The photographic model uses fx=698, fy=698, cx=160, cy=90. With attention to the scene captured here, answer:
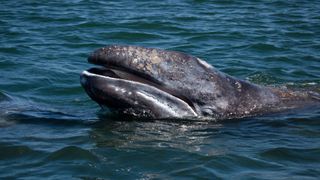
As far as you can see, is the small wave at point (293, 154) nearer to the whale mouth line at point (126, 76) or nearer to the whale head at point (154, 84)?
the whale head at point (154, 84)

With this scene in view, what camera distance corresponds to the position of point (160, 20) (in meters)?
18.2

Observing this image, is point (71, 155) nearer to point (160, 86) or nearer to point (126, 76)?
point (126, 76)

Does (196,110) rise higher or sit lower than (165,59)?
lower

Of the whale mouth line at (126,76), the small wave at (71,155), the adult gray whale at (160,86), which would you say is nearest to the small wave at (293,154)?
the adult gray whale at (160,86)

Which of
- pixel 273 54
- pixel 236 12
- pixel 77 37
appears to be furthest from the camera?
pixel 236 12

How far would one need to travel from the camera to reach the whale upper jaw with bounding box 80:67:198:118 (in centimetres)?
756

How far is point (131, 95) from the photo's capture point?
7.64 meters

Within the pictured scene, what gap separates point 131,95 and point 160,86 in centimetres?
36

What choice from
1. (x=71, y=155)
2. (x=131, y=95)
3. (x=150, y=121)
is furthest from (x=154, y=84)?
(x=71, y=155)

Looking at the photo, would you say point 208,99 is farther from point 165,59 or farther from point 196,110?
point 165,59

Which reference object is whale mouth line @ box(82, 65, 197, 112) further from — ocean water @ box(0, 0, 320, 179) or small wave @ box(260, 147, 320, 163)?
small wave @ box(260, 147, 320, 163)

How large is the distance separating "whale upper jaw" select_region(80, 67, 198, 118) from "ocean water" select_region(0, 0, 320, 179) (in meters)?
0.14

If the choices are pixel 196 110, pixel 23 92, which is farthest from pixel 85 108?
pixel 196 110

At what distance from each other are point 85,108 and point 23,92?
1.49 m
